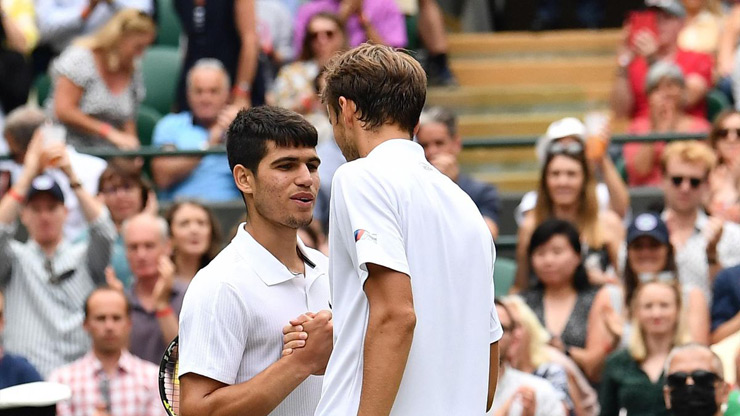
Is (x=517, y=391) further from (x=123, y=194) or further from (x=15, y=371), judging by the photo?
(x=123, y=194)

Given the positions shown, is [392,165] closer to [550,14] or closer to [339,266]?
[339,266]

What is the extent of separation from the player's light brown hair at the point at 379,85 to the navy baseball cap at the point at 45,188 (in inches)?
184

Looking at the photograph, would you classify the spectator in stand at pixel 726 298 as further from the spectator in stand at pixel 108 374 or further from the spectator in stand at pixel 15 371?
the spectator in stand at pixel 15 371

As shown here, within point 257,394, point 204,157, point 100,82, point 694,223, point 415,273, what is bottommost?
point 257,394

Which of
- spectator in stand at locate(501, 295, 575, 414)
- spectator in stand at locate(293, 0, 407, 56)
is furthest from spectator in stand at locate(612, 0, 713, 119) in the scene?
spectator in stand at locate(501, 295, 575, 414)

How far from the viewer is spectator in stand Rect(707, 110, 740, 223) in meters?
8.70

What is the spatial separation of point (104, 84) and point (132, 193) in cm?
127

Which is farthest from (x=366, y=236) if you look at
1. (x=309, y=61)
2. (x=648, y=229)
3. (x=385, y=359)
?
(x=309, y=61)

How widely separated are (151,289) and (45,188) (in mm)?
837

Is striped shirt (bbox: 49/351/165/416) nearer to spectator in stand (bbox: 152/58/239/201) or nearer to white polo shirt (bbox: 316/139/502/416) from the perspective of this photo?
spectator in stand (bbox: 152/58/239/201)

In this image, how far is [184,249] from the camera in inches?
316

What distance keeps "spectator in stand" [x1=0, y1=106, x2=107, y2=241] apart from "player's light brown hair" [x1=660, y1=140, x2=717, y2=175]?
3.39 metres

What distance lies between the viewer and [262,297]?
4055 millimetres

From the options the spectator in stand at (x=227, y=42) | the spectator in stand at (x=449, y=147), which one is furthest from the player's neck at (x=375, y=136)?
the spectator in stand at (x=227, y=42)
